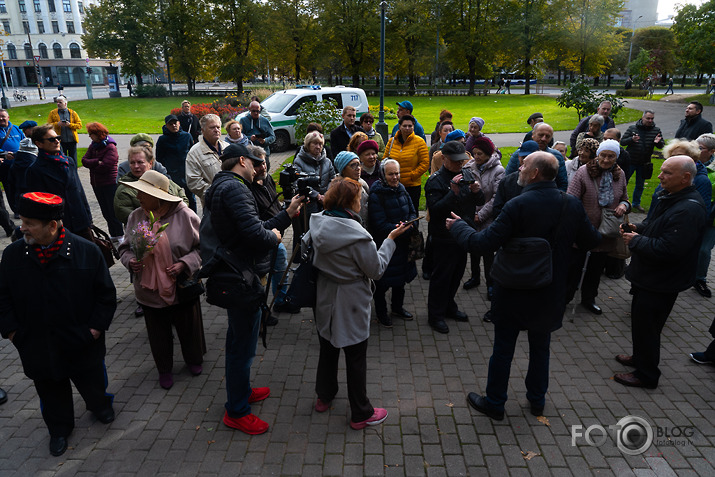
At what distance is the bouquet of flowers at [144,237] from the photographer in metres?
3.96

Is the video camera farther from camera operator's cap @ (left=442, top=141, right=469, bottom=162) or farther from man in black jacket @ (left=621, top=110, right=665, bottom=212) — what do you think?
man in black jacket @ (left=621, top=110, right=665, bottom=212)

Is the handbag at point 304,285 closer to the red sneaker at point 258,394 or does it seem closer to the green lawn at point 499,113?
the red sneaker at point 258,394

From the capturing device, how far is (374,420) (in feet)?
12.7

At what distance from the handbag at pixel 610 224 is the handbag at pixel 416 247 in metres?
2.22

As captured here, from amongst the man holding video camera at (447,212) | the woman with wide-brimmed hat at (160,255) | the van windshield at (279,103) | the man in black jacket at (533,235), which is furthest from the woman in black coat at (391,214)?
the van windshield at (279,103)

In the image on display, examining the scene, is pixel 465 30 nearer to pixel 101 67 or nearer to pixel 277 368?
pixel 277 368

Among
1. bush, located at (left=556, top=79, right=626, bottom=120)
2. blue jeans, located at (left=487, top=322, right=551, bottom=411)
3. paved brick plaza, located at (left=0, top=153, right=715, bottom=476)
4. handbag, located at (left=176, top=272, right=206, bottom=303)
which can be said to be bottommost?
paved brick plaza, located at (left=0, top=153, right=715, bottom=476)

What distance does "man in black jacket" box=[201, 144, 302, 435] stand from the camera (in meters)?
3.35

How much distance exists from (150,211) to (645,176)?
9.47m

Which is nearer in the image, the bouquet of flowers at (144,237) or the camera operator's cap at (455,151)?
the bouquet of flowers at (144,237)

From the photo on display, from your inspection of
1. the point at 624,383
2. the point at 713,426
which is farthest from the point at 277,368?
the point at 713,426

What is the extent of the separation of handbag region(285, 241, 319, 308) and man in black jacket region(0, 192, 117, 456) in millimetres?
1364

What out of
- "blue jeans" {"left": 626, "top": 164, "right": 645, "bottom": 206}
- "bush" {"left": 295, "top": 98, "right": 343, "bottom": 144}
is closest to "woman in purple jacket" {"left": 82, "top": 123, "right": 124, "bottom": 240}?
"bush" {"left": 295, "top": 98, "right": 343, "bottom": 144}

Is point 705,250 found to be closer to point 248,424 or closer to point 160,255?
point 248,424
